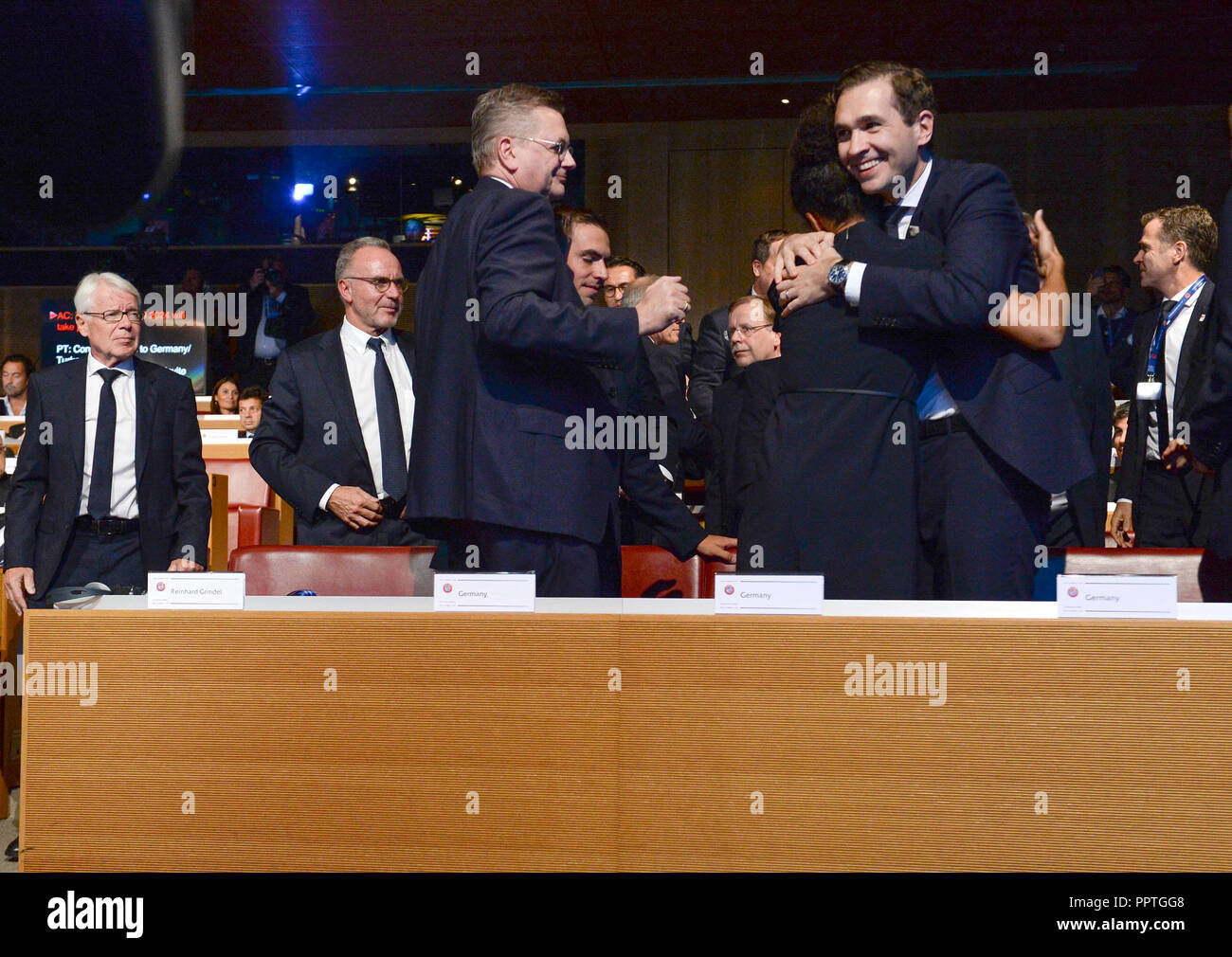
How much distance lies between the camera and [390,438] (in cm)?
299

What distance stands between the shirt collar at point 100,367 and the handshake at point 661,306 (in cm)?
164

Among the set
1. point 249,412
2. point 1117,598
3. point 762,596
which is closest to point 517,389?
point 762,596

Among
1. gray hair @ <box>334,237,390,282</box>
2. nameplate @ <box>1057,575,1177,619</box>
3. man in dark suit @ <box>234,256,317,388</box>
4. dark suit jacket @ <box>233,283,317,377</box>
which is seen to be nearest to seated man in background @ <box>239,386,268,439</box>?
man in dark suit @ <box>234,256,317,388</box>

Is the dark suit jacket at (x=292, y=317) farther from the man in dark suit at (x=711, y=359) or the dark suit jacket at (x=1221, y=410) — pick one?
the dark suit jacket at (x=1221, y=410)

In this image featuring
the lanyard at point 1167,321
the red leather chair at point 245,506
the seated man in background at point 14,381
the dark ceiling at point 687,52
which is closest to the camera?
the lanyard at point 1167,321

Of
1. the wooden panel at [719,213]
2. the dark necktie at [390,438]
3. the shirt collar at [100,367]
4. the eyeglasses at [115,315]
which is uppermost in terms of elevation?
the wooden panel at [719,213]

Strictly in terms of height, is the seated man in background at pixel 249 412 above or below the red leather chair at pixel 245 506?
above

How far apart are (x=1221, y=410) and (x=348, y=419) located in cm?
195

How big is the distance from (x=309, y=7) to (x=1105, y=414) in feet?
19.2

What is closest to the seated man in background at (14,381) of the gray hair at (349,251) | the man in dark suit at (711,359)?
the man in dark suit at (711,359)

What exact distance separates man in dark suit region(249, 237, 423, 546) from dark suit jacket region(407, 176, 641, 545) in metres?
0.92

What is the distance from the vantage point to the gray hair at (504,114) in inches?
79.0

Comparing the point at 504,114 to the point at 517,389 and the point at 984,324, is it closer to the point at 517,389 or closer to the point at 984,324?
the point at 517,389
